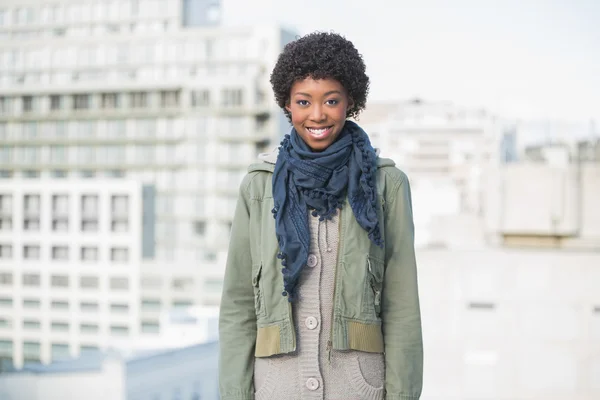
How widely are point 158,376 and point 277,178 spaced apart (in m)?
2.68

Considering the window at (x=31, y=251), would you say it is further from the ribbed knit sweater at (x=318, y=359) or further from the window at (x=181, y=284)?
the ribbed knit sweater at (x=318, y=359)

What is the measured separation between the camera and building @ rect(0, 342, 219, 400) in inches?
153

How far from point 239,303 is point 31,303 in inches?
1924

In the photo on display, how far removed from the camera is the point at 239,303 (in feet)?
5.02

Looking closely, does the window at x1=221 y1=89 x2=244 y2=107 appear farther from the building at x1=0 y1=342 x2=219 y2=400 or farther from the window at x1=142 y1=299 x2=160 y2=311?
the building at x1=0 y1=342 x2=219 y2=400

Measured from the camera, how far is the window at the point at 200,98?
1709 inches

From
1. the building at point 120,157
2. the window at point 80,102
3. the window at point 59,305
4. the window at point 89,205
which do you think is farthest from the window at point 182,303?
the window at point 80,102

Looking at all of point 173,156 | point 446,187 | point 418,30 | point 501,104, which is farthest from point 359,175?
point 501,104

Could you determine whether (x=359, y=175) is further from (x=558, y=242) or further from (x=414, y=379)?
(x=558, y=242)

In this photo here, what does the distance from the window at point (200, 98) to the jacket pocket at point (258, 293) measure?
42.4 metres

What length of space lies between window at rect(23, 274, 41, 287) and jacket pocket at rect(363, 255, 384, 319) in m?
48.8

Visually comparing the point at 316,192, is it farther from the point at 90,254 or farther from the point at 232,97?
the point at 90,254

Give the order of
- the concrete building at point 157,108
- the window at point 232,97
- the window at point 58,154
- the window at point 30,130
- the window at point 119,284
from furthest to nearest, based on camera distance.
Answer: the window at point 30,130 → the window at point 58,154 → the window at point 119,284 → the concrete building at point 157,108 → the window at point 232,97

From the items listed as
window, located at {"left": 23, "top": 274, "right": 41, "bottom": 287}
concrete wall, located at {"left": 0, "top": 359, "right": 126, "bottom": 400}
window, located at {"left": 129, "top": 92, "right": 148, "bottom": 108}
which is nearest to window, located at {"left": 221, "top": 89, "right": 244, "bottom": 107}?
window, located at {"left": 129, "top": 92, "right": 148, "bottom": 108}
